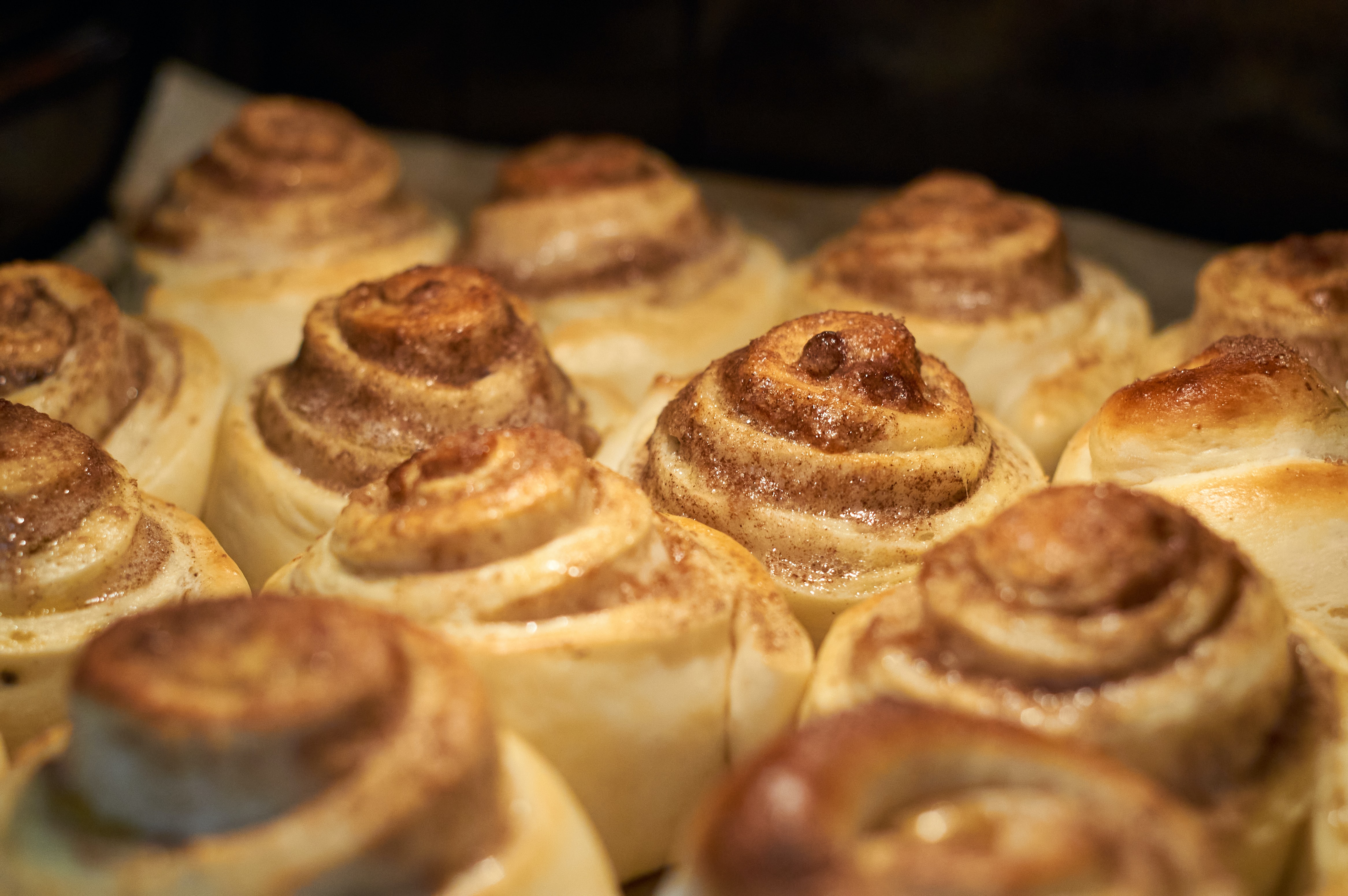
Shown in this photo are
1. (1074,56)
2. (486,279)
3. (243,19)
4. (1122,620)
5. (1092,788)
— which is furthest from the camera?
(243,19)

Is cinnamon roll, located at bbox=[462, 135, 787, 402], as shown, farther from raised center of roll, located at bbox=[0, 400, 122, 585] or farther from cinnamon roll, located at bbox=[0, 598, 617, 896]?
cinnamon roll, located at bbox=[0, 598, 617, 896]

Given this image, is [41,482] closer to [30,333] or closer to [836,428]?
[30,333]

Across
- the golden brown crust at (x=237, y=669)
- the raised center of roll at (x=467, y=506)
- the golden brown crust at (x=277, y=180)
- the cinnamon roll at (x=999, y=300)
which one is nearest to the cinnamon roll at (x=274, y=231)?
the golden brown crust at (x=277, y=180)

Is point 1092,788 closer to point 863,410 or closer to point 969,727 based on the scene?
point 969,727

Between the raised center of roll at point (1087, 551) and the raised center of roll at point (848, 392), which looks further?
the raised center of roll at point (848, 392)

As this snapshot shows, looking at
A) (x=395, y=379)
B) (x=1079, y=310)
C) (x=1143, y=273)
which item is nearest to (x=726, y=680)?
(x=395, y=379)

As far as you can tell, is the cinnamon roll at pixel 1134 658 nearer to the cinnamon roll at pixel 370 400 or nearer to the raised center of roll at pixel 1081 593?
the raised center of roll at pixel 1081 593

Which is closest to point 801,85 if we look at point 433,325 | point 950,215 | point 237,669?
point 950,215
